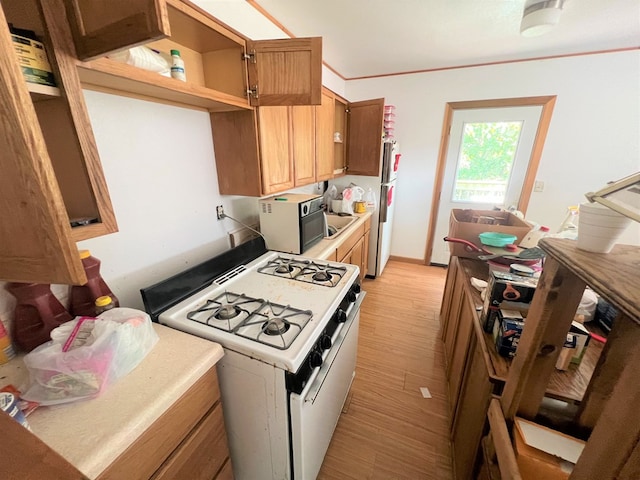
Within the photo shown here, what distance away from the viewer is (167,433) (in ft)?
2.40

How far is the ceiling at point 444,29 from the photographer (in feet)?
5.40

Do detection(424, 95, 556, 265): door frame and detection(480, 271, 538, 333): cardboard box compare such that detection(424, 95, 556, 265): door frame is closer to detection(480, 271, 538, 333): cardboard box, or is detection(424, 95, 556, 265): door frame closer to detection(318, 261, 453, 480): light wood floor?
detection(318, 261, 453, 480): light wood floor

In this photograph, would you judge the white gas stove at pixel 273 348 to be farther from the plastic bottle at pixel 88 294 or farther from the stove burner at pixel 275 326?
the plastic bottle at pixel 88 294

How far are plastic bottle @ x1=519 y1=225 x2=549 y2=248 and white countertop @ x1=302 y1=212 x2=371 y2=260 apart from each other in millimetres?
A: 1186

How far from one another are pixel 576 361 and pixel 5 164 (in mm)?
1647

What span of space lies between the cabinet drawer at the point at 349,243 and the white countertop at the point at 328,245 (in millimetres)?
46

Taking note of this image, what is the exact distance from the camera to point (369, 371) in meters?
1.87

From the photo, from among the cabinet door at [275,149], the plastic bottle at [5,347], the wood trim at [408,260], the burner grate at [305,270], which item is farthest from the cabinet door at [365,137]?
the plastic bottle at [5,347]

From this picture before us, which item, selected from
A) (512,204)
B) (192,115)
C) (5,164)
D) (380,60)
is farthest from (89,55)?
(512,204)

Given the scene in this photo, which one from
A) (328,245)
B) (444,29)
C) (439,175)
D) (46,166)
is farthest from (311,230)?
(439,175)

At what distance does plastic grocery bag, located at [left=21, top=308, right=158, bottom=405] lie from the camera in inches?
25.6

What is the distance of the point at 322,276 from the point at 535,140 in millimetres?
3040

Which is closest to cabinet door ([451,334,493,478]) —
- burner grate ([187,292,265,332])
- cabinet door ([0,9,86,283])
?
burner grate ([187,292,265,332])

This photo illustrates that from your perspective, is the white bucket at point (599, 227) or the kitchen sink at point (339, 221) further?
the kitchen sink at point (339, 221)
